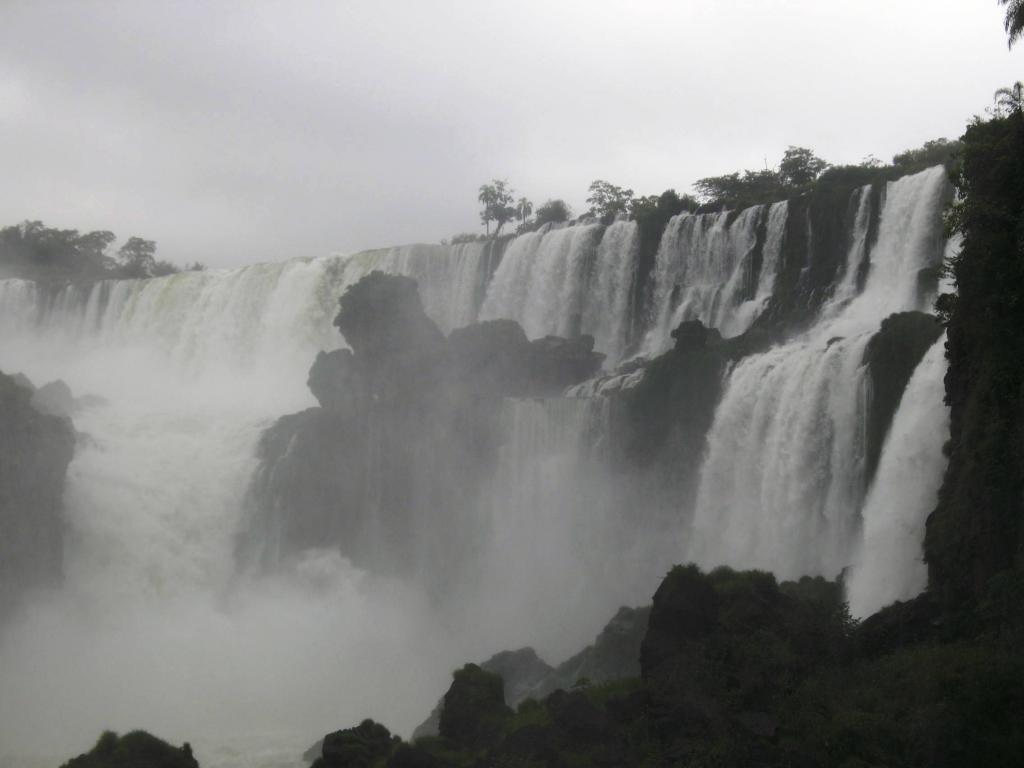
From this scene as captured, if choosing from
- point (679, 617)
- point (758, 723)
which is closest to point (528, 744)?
point (679, 617)

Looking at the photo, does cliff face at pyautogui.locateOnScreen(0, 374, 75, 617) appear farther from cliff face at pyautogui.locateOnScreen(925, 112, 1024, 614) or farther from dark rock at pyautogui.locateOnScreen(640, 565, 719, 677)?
cliff face at pyautogui.locateOnScreen(925, 112, 1024, 614)

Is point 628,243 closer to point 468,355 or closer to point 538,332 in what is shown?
point 538,332

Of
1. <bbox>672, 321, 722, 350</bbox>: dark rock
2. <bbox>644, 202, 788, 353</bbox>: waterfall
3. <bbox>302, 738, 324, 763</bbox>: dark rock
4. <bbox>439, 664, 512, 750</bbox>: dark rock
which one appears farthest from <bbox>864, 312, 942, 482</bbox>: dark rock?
<bbox>302, 738, 324, 763</bbox>: dark rock

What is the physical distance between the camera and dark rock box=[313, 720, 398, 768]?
49.7 ft

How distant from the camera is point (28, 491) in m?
27.5

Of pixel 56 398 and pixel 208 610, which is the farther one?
Answer: pixel 56 398

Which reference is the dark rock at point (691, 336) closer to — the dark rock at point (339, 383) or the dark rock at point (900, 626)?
the dark rock at point (339, 383)

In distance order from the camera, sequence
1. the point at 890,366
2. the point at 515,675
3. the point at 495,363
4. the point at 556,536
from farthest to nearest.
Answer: the point at 495,363, the point at 556,536, the point at 515,675, the point at 890,366

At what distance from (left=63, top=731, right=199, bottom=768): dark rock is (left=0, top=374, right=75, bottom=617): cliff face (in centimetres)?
1405

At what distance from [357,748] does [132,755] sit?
3194 mm

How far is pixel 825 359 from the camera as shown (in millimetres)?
21438

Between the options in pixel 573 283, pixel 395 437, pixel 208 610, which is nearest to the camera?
pixel 208 610

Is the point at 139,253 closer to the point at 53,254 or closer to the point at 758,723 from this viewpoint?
the point at 53,254

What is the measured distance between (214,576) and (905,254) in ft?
71.2
